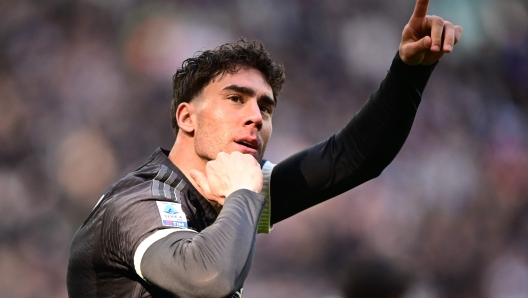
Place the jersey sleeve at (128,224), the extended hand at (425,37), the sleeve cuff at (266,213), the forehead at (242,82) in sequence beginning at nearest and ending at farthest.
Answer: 1. the jersey sleeve at (128,224)
2. the extended hand at (425,37)
3. the forehead at (242,82)
4. the sleeve cuff at (266,213)

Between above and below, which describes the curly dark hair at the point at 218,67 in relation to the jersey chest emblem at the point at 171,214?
above

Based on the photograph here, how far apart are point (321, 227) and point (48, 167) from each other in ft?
7.08

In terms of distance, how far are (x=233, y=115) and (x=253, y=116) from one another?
85 millimetres

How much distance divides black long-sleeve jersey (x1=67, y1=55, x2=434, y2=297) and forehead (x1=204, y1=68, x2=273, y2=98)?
15.3 inches

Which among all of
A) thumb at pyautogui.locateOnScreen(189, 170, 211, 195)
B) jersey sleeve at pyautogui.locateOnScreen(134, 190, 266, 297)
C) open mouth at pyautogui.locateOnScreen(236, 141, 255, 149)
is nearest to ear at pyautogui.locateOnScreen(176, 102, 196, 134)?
open mouth at pyautogui.locateOnScreen(236, 141, 255, 149)

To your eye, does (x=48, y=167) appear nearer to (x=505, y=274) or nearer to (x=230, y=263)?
(x=230, y=263)

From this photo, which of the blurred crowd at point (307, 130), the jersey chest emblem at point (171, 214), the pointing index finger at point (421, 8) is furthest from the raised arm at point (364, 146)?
the blurred crowd at point (307, 130)

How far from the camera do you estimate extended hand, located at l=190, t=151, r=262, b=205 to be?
2139 mm

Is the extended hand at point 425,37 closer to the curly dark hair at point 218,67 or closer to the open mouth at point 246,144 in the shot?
the curly dark hair at point 218,67

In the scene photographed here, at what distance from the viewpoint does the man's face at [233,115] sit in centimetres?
255

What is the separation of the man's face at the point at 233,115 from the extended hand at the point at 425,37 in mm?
644

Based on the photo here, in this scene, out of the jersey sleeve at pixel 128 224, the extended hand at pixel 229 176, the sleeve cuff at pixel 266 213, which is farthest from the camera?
the sleeve cuff at pixel 266 213

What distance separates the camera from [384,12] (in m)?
5.57

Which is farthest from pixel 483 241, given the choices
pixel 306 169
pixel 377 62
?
pixel 306 169
